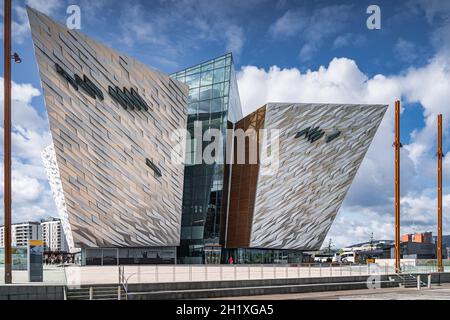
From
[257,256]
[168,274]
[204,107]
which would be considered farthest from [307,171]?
[168,274]

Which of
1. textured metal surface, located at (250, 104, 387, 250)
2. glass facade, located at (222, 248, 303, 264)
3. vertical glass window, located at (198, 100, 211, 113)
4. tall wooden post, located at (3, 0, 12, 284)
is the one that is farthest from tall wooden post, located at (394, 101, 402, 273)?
vertical glass window, located at (198, 100, 211, 113)

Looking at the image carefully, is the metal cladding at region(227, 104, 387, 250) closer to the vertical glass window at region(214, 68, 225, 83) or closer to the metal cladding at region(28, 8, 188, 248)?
the vertical glass window at region(214, 68, 225, 83)

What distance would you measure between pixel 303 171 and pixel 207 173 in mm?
10147

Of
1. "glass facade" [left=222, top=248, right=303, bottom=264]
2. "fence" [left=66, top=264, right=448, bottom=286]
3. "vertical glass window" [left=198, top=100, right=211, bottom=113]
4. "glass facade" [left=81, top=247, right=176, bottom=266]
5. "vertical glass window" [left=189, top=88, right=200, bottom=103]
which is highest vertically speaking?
"vertical glass window" [left=189, top=88, right=200, bottom=103]

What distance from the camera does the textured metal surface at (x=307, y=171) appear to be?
48.5m

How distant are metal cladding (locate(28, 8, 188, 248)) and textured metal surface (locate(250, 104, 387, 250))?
9219mm

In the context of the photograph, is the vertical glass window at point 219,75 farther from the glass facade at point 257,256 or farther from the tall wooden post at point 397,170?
the tall wooden post at point 397,170

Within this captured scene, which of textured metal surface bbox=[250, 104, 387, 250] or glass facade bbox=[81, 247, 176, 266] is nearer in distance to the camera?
glass facade bbox=[81, 247, 176, 266]

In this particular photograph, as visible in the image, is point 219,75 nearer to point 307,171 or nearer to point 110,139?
point 307,171

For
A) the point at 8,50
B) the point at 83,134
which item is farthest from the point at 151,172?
the point at 8,50

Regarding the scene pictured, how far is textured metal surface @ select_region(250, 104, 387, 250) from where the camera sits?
159 ft

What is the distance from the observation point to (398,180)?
95.4ft

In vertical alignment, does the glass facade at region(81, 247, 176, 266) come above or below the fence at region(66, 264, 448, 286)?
below
